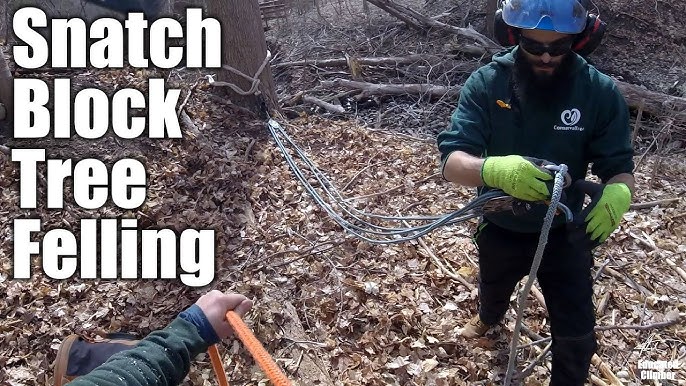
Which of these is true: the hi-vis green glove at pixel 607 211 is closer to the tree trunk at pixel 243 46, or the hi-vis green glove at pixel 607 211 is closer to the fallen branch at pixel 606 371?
the fallen branch at pixel 606 371

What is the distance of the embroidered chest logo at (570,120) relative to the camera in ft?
7.80

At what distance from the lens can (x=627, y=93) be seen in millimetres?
6055

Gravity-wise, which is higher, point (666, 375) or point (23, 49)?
point (23, 49)

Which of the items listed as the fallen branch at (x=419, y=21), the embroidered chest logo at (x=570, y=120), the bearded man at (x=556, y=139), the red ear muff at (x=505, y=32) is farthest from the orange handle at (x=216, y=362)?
the fallen branch at (x=419, y=21)

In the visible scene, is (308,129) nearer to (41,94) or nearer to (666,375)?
(41,94)

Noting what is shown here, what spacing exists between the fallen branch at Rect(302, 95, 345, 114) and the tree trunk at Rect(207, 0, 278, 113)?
0.70 meters

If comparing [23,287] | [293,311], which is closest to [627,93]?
[293,311]

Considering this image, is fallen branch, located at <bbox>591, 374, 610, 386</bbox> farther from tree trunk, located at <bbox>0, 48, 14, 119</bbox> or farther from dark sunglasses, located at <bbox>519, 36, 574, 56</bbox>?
tree trunk, located at <bbox>0, 48, 14, 119</bbox>

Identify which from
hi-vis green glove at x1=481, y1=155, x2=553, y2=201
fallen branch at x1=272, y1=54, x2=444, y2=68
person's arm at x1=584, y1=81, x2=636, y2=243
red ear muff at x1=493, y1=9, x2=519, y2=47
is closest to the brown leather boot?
person's arm at x1=584, y1=81, x2=636, y2=243

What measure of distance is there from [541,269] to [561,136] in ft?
2.24

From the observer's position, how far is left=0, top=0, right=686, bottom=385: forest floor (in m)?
3.29

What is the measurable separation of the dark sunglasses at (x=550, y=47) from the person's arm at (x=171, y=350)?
1647 mm

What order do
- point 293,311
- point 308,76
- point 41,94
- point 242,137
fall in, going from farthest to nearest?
1. point 308,76
2. point 242,137
3. point 41,94
4. point 293,311

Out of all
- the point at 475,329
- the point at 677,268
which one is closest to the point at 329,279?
the point at 475,329
